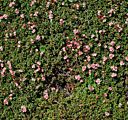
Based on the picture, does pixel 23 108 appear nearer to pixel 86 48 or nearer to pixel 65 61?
pixel 65 61

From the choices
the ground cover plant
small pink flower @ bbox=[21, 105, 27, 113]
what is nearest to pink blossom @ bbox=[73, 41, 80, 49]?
the ground cover plant

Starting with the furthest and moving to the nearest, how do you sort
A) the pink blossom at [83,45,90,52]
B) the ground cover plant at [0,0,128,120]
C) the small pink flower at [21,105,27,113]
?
the pink blossom at [83,45,90,52] → the small pink flower at [21,105,27,113] → the ground cover plant at [0,0,128,120]

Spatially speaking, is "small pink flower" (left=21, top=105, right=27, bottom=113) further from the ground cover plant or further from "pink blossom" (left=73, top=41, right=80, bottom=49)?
"pink blossom" (left=73, top=41, right=80, bottom=49)

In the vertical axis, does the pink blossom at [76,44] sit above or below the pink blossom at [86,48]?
above

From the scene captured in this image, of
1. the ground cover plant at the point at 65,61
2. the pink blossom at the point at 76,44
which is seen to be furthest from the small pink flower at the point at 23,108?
the pink blossom at the point at 76,44

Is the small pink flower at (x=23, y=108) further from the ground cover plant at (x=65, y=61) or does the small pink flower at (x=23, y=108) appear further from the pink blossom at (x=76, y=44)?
the pink blossom at (x=76, y=44)

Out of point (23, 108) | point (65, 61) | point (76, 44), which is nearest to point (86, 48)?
point (76, 44)

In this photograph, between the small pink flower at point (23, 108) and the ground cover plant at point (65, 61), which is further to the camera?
the small pink flower at point (23, 108)

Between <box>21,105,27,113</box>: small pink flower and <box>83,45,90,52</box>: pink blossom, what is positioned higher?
<box>83,45,90,52</box>: pink blossom

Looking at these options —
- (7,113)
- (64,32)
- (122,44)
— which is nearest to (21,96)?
(7,113)
